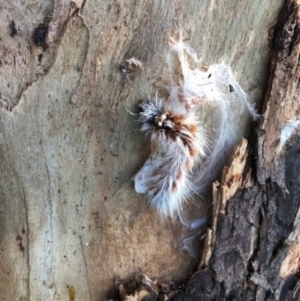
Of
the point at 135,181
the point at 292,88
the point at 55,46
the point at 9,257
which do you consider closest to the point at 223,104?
the point at 292,88

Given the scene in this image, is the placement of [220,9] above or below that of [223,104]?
above

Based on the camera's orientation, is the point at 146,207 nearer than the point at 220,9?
No

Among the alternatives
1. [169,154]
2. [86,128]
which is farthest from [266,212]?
[86,128]

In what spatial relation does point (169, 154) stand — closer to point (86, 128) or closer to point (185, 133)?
point (185, 133)

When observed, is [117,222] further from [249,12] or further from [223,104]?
[249,12]
